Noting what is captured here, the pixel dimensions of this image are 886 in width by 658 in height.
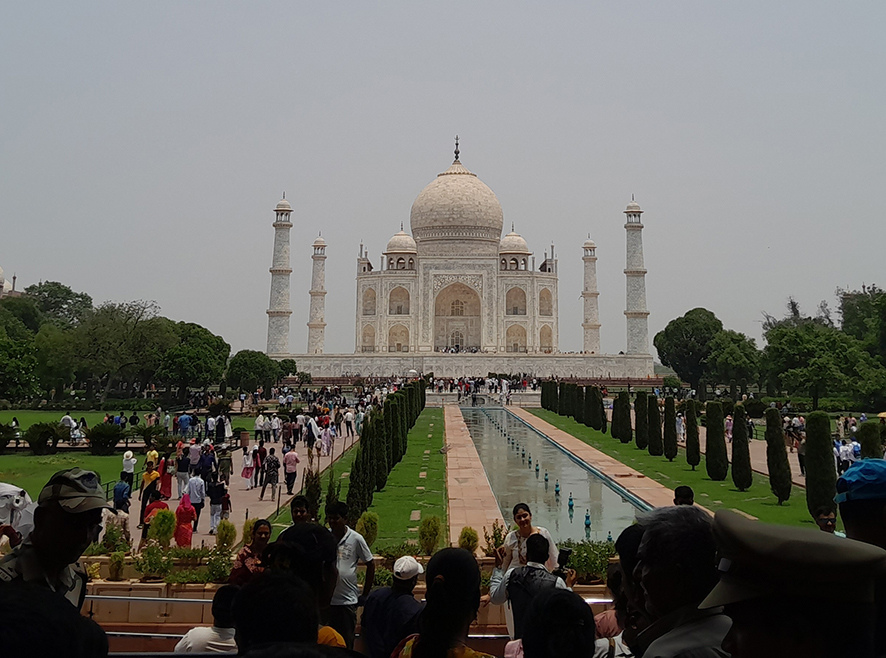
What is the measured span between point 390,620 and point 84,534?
1.10 metres

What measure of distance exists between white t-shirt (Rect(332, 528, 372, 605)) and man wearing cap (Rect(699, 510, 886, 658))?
2513 mm

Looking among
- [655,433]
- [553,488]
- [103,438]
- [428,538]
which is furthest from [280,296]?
[428,538]

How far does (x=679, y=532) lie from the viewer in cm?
179

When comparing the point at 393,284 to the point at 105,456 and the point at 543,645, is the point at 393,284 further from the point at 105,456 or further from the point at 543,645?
the point at 543,645

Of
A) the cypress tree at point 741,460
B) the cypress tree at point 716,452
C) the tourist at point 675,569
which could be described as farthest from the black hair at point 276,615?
the cypress tree at point 716,452

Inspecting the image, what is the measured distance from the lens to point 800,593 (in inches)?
46.8

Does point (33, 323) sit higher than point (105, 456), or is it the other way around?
point (33, 323)

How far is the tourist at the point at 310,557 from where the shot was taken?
259cm

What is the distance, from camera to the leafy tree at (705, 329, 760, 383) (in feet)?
101

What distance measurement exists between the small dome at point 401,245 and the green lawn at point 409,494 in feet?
88.3

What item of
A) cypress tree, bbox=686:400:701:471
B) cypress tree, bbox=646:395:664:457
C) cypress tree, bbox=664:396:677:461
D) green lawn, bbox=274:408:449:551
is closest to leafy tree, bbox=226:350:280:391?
green lawn, bbox=274:408:449:551

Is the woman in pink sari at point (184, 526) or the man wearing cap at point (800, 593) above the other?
the man wearing cap at point (800, 593)

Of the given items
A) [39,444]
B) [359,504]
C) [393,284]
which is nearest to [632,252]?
[393,284]

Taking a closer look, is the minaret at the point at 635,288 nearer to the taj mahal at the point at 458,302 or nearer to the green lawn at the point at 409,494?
the taj mahal at the point at 458,302
